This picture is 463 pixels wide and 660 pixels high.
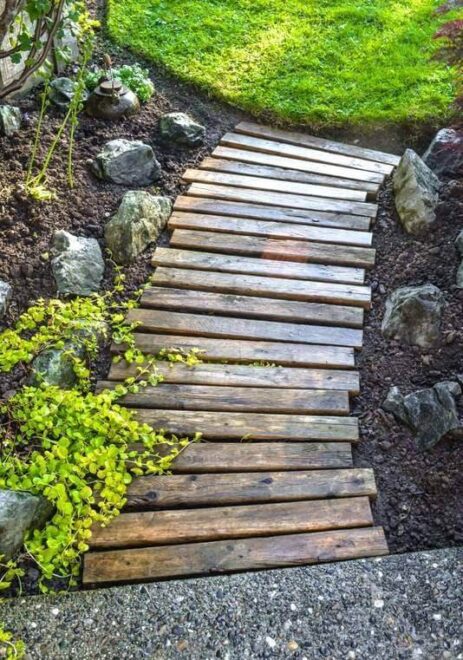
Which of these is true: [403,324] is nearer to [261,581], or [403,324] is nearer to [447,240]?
[447,240]

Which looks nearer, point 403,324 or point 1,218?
point 403,324

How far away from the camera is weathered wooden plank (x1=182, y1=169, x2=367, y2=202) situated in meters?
4.45

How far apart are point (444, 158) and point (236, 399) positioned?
2.30 meters

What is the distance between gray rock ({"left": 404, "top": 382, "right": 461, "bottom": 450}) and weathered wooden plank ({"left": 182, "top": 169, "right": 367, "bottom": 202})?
1722 millimetres

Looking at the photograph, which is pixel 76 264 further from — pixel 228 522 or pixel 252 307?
pixel 228 522

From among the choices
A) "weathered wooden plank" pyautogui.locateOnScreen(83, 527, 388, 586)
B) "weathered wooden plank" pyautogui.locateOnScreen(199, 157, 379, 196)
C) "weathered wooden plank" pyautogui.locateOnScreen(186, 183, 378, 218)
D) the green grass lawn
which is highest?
the green grass lawn

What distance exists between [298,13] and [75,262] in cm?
375

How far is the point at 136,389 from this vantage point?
3.18 meters

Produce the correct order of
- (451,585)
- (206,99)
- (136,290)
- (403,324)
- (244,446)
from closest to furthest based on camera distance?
A: (451,585) < (244,446) < (403,324) < (136,290) < (206,99)

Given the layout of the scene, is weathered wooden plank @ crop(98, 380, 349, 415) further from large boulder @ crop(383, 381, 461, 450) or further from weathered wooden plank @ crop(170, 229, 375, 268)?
weathered wooden plank @ crop(170, 229, 375, 268)

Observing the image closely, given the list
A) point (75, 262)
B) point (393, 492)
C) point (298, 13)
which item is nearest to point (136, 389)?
point (75, 262)

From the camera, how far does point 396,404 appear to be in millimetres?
3164

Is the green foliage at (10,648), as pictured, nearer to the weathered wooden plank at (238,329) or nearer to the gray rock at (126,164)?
the weathered wooden plank at (238,329)

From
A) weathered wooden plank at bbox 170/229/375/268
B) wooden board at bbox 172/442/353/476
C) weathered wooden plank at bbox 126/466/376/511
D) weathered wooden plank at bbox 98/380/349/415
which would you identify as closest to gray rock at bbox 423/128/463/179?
weathered wooden plank at bbox 170/229/375/268
